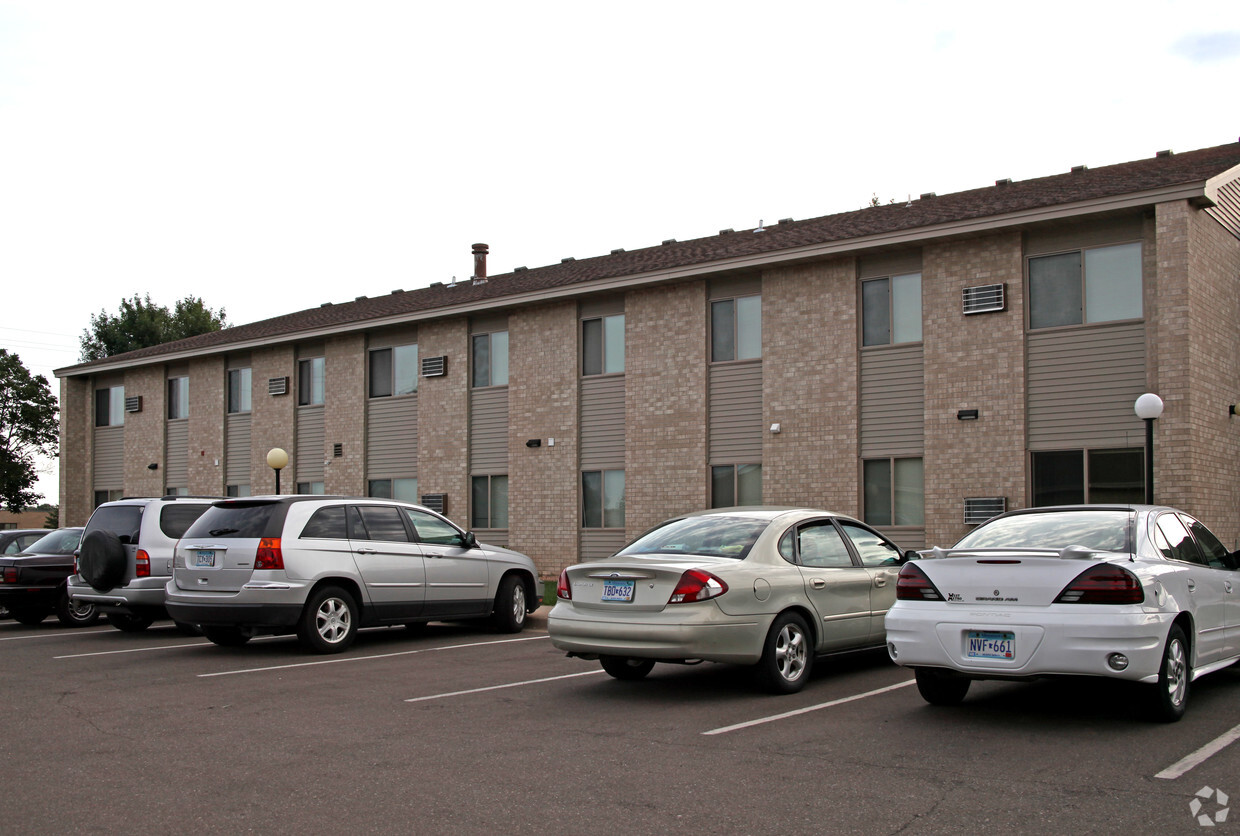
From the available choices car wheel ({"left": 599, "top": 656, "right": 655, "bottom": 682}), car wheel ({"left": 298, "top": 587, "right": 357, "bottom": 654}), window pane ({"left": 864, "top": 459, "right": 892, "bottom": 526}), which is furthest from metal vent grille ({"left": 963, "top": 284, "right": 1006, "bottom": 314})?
car wheel ({"left": 298, "top": 587, "right": 357, "bottom": 654})

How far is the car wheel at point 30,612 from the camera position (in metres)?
15.6

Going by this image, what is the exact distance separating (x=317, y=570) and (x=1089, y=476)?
12006mm

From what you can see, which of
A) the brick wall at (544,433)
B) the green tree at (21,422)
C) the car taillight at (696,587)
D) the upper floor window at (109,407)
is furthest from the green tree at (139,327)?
the car taillight at (696,587)

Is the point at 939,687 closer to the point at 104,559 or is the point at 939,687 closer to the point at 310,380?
the point at 104,559

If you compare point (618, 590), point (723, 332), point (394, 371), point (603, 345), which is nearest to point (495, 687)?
point (618, 590)

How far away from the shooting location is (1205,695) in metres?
8.44

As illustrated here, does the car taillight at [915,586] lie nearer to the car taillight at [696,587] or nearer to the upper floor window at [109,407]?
the car taillight at [696,587]

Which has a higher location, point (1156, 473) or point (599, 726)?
point (1156, 473)

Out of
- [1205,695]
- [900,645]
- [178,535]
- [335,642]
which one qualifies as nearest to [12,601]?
[178,535]

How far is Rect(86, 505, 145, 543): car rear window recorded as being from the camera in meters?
14.2

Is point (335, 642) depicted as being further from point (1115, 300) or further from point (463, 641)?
point (1115, 300)

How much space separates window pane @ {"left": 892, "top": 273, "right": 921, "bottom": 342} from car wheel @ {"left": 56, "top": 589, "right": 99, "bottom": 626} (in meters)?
13.5

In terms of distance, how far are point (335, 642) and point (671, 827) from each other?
7.68 m

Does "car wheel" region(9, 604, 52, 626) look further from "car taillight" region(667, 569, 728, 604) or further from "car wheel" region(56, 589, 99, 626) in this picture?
"car taillight" region(667, 569, 728, 604)
